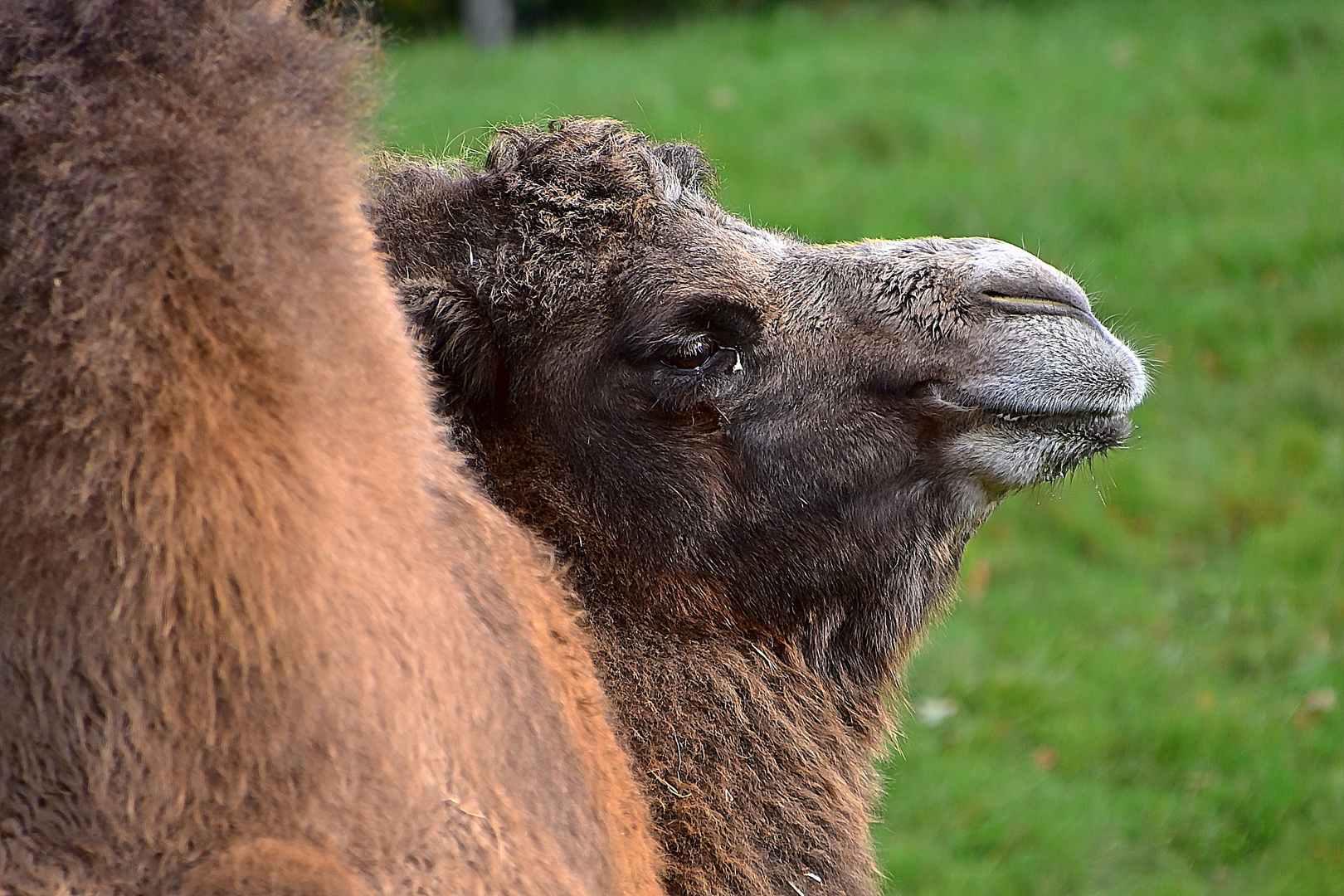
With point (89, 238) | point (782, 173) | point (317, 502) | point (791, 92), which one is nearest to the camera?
point (89, 238)

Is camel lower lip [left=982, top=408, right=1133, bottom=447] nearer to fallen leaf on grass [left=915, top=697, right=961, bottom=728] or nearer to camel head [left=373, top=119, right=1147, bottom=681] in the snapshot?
camel head [left=373, top=119, right=1147, bottom=681]

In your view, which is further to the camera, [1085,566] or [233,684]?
[1085,566]

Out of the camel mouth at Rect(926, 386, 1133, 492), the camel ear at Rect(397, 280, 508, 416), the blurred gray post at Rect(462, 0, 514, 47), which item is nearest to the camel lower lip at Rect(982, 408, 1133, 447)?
the camel mouth at Rect(926, 386, 1133, 492)

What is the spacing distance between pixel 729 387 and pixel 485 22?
11.8m

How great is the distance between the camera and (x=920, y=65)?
995cm

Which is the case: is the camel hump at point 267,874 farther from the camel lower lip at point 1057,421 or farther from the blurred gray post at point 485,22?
the blurred gray post at point 485,22

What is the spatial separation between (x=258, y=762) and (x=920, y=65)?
9.24m

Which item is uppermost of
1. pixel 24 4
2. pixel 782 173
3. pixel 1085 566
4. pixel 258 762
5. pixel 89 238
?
pixel 24 4

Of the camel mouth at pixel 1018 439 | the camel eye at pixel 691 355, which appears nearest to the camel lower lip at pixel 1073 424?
the camel mouth at pixel 1018 439

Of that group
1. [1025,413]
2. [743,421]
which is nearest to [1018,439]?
[1025,413]

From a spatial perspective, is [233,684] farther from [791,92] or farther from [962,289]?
[791,92]

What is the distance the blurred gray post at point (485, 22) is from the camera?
13.4m

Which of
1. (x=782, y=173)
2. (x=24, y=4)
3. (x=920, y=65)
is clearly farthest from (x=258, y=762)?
(x=920, y=65)

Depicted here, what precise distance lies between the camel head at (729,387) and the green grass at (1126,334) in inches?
16.5
